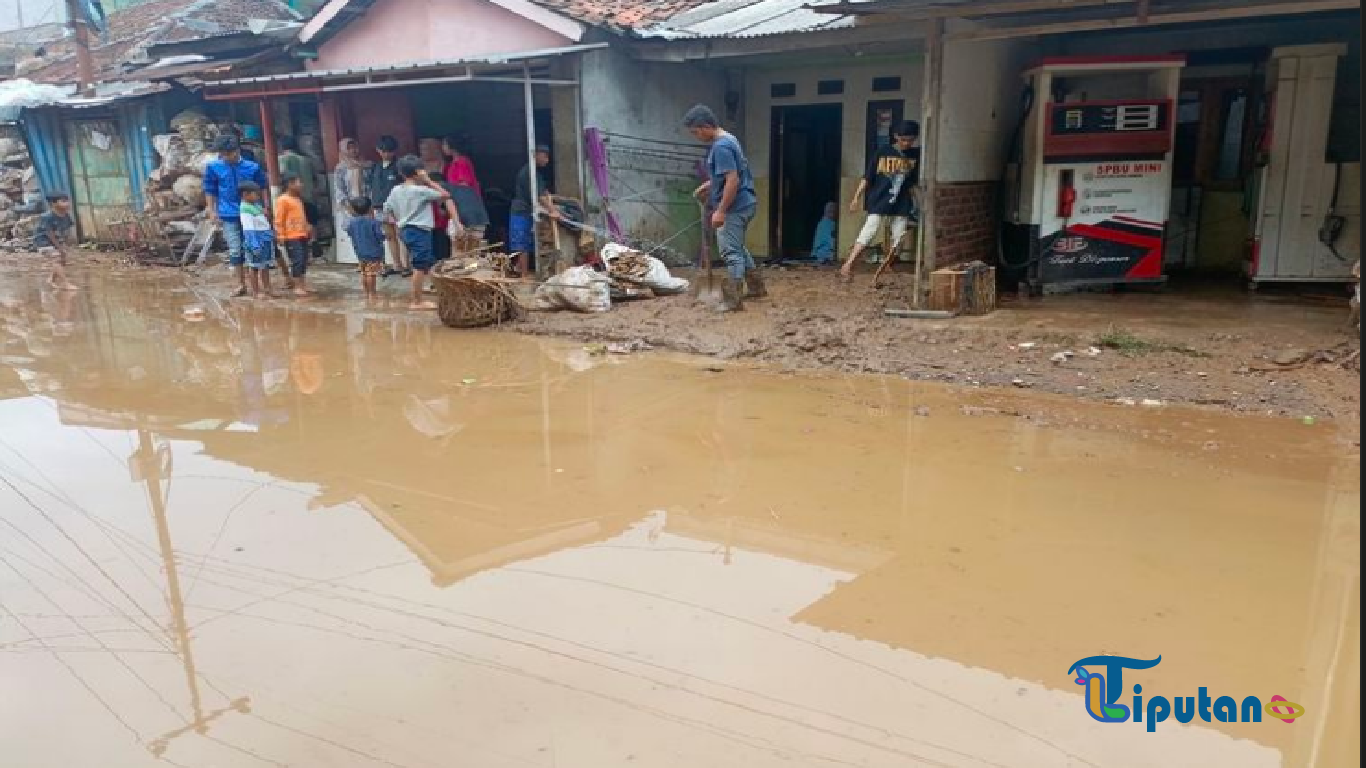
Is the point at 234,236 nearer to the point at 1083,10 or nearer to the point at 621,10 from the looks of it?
the point at 621,10

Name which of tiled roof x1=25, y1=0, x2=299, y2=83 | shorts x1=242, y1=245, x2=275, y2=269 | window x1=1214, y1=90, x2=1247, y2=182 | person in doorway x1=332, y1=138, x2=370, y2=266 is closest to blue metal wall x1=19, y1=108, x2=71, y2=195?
tiled roof x1=25, y1=0, x2=299, y2=83

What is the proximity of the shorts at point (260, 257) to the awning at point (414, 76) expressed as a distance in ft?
6.72

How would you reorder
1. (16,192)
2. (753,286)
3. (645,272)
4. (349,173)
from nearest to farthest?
(753,286) → (645,272) → (349,173) → (16,192)

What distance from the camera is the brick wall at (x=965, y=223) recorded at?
28.2ft

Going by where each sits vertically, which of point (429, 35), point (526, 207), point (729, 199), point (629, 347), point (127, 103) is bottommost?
point (629, 347)

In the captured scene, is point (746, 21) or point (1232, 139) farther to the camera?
point (746, 21)

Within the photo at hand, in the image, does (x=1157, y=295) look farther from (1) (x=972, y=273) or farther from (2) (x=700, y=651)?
(2) (x=700, y=651)

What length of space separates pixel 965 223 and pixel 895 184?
0.80 m

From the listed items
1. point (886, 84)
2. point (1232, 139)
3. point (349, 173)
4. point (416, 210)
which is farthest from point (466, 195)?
point (1232, 139)

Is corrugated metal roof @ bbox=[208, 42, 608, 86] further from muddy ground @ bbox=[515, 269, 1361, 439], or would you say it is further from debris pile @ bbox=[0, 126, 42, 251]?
debris pile @ bbox=[0, 126, 42, 251]

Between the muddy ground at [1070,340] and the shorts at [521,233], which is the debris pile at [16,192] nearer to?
the shorts at [521,233]

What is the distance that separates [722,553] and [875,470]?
3.88ft

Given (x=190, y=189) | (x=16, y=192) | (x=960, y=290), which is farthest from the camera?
(x=16, y=192)

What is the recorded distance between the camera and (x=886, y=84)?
37.1 ft
